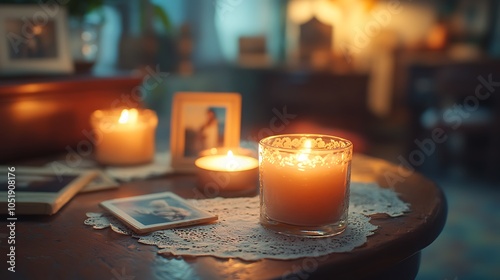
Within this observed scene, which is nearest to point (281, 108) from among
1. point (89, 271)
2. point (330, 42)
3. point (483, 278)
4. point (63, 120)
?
point (330, 42)

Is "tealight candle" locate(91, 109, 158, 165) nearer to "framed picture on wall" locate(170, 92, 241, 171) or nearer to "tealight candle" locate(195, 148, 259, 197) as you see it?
"framed picture on wall" locate(170, 92, 241, 171)

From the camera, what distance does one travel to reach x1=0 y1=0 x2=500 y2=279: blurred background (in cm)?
345

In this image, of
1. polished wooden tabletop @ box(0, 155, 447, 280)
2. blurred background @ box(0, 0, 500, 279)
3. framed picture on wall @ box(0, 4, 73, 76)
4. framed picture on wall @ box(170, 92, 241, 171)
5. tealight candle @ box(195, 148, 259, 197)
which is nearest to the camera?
polished wooden tabletop @ box(0, 155, 447, 280)

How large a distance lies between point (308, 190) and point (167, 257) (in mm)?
191

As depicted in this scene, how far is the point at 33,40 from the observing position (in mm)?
1288

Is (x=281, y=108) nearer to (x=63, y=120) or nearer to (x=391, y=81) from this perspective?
(x=391, y=81)

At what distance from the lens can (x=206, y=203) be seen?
843mm

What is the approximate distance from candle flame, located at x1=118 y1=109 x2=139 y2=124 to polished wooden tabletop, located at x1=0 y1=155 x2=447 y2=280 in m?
0.29

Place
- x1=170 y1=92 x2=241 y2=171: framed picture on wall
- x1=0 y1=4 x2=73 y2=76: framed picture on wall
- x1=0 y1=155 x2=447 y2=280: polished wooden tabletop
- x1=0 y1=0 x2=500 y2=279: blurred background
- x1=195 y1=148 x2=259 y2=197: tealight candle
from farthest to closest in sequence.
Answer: x1=0 y1=0 x2=500 y2=279: blurred background < x1=0 y1=4 x2=73 y2=76: framed picture on wall < x1=170 y1=92 x2=241 y2=171: framed picture on wall < x1=195 y1=148 x2=259 y2=197: tealight candle < x1=0 y1=155 x2=447 y2=280: polished wooden tabletop

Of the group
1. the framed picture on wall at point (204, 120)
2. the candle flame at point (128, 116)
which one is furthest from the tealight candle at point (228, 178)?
the candle flame at point (128, 116)

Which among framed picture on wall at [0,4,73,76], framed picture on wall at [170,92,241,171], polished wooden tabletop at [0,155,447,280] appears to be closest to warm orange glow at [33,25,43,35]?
framed picture on wall at [0,4,73,76]

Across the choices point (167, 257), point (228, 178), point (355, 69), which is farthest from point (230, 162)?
point (355, 69)

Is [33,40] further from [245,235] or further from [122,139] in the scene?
[245,235]

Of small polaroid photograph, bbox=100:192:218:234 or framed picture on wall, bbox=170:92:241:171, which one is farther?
framed picture on wall, bbox=170:92:241:171
